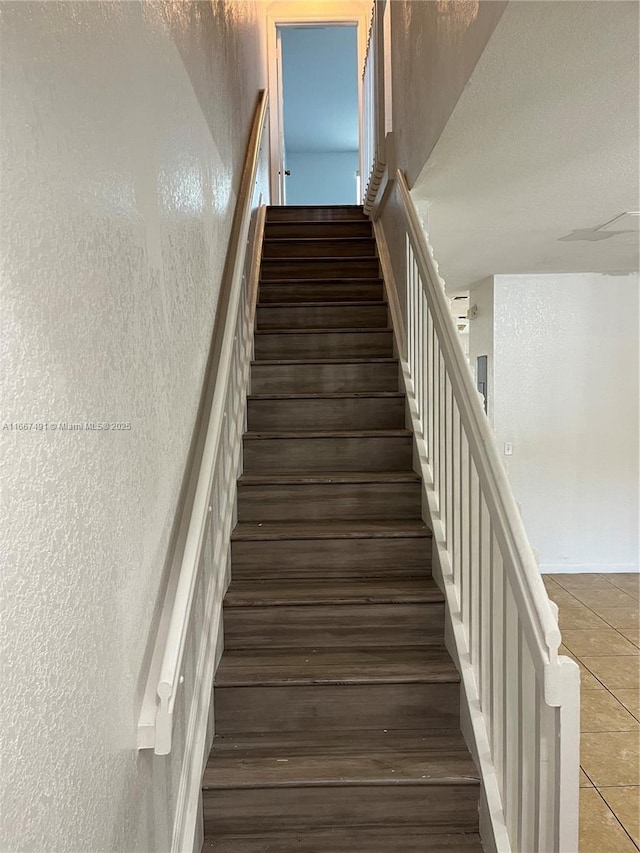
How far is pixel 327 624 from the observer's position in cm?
203

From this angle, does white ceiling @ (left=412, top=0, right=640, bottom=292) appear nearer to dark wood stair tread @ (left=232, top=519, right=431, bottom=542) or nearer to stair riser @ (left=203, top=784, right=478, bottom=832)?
dark wood stair tread @ (left=232, top=519, right=431, bottom=542)

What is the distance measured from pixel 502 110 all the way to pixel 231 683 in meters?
1.86

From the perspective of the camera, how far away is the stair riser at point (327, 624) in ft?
6.61

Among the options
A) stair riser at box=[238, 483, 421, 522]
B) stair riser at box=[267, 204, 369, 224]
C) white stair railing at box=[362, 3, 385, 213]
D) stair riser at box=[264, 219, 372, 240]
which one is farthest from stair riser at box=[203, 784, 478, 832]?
stair riser at box=[267, 204, 369, 224]

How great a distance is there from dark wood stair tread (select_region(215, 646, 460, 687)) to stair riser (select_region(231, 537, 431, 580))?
308mm

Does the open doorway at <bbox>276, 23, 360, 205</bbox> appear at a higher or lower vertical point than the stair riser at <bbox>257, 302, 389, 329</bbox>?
higher

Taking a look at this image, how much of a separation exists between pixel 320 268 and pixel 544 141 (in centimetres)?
217

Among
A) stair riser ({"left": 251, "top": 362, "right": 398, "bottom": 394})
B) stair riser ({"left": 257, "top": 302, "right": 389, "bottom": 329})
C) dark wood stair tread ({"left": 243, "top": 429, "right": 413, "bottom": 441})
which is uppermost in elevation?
stair riser ({"left": 257, "top": 302, "right": 389, "bottom": 329})

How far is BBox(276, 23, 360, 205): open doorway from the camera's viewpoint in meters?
6.08

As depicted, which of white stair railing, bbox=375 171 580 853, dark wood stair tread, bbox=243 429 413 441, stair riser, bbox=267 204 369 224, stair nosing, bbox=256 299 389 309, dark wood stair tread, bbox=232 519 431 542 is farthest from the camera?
stair riser, bbox=267 204 369 224

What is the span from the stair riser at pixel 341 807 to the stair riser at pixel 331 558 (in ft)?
2.45

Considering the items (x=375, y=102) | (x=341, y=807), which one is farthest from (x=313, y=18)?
(x=341, y=807)

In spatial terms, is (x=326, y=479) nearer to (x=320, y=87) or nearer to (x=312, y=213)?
(x=312, y=213)

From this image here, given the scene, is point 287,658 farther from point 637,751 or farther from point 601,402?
point 601,402
